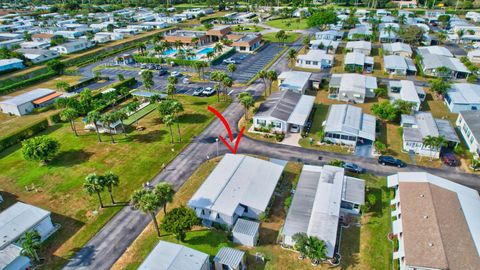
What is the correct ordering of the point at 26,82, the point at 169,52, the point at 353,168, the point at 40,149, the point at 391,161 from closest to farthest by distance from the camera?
the point at 353,168, the point at 391,161, the point at 40,149, the point at 26,82, the point at 169,52

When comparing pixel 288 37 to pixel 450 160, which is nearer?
pixel 450 160

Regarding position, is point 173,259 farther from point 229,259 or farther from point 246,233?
point 246,233

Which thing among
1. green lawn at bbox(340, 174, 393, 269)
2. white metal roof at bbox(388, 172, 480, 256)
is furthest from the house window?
white metal roof at bbox(388, 172, 480, 256)

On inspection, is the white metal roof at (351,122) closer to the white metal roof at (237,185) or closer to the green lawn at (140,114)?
the white metal roof at (237,185)

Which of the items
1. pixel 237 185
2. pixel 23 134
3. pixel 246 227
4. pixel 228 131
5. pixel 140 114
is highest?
pixel 237 185

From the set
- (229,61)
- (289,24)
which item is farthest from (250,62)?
(289,24)

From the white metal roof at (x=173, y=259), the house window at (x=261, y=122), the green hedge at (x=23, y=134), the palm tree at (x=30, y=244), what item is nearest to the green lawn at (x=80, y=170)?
the green hedge at (x=23, y=134)

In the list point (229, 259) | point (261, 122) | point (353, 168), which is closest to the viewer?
point (229, 259)

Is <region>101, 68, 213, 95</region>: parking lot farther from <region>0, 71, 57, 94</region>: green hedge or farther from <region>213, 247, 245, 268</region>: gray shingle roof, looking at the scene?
<region>213, 247, 245, 268</region>: gray shingle roof
